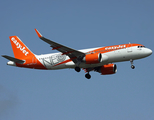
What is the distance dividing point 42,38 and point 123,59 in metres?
12.7

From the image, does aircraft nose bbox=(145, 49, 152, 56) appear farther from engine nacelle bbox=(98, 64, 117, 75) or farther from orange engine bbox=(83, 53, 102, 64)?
engine nacelle bbox=(98, 64, 117, 75)

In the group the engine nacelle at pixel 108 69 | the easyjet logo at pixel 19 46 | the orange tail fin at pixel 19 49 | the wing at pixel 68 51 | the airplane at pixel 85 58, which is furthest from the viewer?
the easyjet logo at pixel 19 46

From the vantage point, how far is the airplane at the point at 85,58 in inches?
1748

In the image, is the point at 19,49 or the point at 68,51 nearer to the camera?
the point at 68,51

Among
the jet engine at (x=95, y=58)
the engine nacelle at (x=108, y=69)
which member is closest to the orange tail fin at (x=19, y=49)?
the jet engine at (x=95, y=58)

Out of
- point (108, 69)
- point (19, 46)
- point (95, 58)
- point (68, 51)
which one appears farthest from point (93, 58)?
point (19, 46)

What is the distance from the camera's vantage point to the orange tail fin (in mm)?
51375

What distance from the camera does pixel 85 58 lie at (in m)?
44.9

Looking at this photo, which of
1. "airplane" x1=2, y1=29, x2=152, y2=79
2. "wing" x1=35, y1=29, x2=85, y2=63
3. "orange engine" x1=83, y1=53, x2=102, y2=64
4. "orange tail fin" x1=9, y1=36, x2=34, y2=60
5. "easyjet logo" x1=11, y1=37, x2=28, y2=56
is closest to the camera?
"wing" x1=35, y1=29, x2=85, y2=63

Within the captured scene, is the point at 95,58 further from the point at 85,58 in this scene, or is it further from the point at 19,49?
the point at 19,49

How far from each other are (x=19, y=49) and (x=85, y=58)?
13782 mm

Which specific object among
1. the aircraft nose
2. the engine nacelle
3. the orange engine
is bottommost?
the engine nacelle

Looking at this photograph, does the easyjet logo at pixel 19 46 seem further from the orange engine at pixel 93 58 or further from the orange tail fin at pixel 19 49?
the orange engine at pixel 93 58

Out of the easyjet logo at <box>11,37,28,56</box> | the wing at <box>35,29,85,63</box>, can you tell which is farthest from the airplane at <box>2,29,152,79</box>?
the easyjet logo at <box>11,37,28,56</box>
